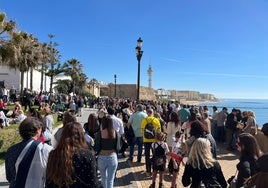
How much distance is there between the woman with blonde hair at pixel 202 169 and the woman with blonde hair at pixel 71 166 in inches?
65.7

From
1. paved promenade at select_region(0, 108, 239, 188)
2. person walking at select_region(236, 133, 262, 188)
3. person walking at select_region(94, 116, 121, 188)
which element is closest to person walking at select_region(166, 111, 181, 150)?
paved promenade at select_region(0, 108, 239, 188)

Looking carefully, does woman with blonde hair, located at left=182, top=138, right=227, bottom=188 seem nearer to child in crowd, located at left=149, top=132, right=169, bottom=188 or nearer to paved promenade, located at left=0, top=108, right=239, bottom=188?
child in crowd, located at left=149, top=132, right=169, bottom=188

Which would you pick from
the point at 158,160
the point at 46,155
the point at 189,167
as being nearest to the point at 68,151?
the point at 46,155

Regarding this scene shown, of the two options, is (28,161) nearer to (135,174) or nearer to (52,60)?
(135,174)

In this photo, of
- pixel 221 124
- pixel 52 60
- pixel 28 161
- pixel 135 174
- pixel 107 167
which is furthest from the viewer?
pixel 52 60

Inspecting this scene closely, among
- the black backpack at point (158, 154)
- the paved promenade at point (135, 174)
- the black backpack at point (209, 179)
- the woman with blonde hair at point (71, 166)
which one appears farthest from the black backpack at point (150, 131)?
the woman with blonde hair at point (71, 166)

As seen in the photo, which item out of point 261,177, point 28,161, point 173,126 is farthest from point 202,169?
point 173,126

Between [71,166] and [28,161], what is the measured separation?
0.49m

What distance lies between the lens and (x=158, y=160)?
25.8 ft

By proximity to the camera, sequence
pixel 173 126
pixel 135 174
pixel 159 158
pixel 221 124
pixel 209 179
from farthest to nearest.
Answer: pixel 221 124 → pixel 173 126 → pixel 135 174 → pixel 159 158 → pixel 209 179

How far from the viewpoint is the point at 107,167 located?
6.04m

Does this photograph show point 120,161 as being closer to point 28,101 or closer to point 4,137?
point 4,137

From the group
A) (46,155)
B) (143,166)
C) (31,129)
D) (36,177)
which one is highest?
(31,129)

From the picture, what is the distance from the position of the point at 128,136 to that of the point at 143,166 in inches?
43.9
